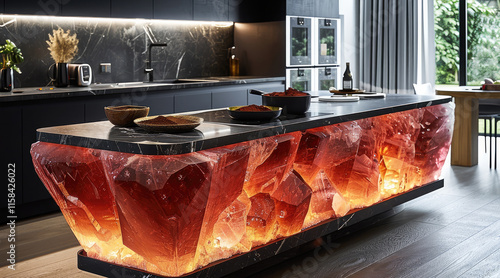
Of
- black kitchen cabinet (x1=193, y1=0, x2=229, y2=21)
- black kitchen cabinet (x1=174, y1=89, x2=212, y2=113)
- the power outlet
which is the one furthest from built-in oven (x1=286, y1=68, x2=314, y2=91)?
the power outlet

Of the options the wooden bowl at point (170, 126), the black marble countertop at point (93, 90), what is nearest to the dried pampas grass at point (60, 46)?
the black marble countertop at point (93, 90)

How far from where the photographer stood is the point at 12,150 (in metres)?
4.32

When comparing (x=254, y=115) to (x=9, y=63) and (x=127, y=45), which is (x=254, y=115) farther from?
(x=127, y=45)

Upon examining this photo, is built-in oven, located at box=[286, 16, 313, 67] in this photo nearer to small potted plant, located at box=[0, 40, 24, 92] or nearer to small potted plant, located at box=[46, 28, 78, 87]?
small potted plant, located at box=[46, 28, 78, 87]

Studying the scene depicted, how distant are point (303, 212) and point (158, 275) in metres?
0.93

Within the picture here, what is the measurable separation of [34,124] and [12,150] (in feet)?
0.77

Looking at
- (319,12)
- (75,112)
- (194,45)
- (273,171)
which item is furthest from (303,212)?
(319,12)

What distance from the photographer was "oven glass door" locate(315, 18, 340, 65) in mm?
7223

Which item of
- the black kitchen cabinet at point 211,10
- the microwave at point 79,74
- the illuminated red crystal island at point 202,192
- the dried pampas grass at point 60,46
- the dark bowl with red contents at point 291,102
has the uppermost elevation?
the black kitchen cabinet at point 211,10

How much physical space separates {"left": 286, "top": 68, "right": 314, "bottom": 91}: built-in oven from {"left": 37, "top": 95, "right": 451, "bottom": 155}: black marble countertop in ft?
10.0

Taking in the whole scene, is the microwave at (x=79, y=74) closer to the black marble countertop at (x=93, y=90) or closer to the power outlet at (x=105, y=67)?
the black marble countertop at (x=93, y=90)

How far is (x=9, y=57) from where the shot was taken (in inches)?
186

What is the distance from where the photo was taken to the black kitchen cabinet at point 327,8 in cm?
719

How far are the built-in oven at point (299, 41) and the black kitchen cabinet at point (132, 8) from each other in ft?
5.32
